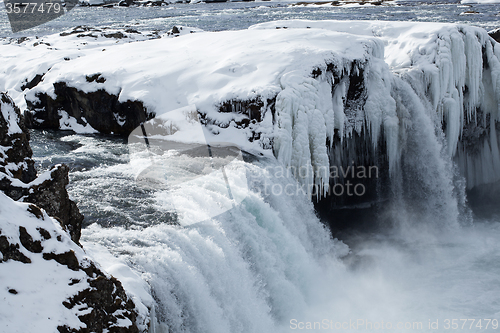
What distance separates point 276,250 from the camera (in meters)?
5.88

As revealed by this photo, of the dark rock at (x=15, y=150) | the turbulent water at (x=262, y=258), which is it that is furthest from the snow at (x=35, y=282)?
the turbulent water at (x=262, y=258)

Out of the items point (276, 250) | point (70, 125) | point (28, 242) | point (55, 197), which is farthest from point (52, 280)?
point (70, 125)

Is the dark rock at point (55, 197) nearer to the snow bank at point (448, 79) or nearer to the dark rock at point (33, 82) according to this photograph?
the snow bank at point (448, 79)

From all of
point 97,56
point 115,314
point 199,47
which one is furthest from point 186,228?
point 97,56

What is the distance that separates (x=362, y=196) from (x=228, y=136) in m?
4.39

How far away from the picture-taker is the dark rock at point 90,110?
8.70m

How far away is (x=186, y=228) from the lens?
4.95 meters

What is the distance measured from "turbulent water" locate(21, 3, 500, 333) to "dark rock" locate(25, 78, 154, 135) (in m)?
0.44

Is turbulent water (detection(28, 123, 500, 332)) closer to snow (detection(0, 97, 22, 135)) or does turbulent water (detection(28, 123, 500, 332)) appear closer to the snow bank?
snow (detection(0, 97, 22, 135))

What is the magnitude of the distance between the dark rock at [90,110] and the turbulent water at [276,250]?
445mm

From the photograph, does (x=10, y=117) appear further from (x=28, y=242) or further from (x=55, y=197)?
(x=28, y=242)

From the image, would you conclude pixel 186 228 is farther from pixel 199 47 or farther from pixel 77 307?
pixel 199 47

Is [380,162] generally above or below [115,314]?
below

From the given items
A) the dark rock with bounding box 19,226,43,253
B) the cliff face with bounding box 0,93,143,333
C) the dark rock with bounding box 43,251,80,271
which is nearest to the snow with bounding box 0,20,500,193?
the cliff face with bounding box 0,93,143,333
